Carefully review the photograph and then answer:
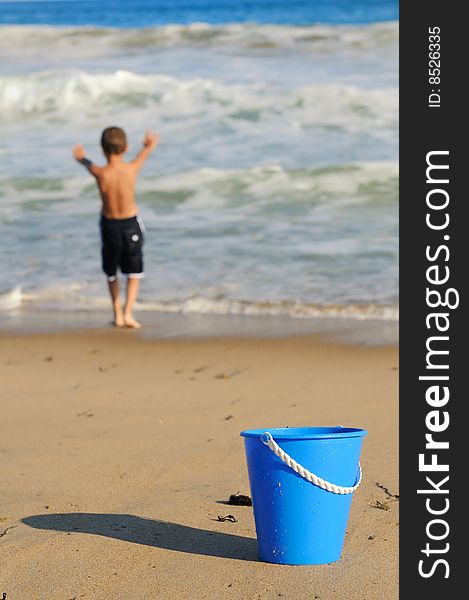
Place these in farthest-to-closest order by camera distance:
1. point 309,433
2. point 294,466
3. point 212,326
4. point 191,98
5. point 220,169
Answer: point 191,98, point 220,169, point 212,326, point 309,433, point 294,466

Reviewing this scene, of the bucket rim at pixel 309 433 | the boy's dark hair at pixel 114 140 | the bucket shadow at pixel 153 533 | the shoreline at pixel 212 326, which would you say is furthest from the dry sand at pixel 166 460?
the boy's dark hair at pixel 114 140

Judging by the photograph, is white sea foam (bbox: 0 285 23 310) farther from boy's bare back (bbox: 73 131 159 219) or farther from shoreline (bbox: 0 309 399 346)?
boy's bare back (bbox: 73 131 159 219)

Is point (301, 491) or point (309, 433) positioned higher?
point (309, 433)

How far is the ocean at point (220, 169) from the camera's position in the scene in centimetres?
873

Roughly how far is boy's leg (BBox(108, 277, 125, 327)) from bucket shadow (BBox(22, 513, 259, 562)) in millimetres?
3898

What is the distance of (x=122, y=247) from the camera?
8.30 metres

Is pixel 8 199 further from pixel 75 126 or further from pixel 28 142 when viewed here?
pixel 75 126

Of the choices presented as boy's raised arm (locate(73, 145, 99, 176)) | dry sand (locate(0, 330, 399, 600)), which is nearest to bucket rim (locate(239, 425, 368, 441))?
dry sand (locate(0, 330, 399, 600))

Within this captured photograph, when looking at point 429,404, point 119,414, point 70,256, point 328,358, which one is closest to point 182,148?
point 70,256

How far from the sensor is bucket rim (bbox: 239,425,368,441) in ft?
10.8

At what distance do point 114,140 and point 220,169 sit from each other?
16.6 feet

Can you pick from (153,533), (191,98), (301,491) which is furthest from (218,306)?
(191,98)

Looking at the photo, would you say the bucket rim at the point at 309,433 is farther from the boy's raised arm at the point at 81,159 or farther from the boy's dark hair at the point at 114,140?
the boy's dark hair at the point at 114,140

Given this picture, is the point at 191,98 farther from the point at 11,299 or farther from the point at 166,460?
the point at 166,460
